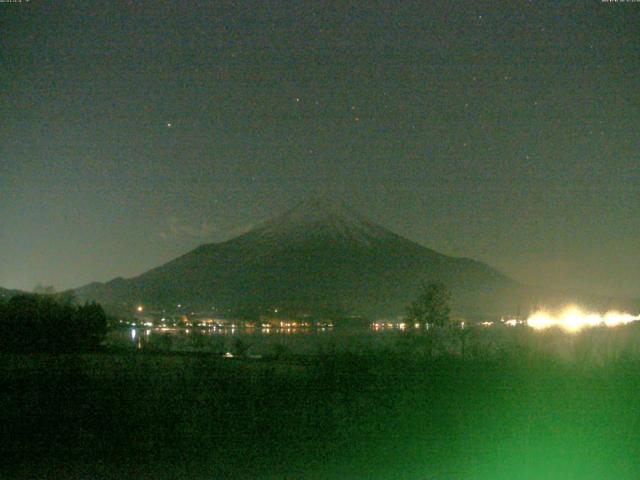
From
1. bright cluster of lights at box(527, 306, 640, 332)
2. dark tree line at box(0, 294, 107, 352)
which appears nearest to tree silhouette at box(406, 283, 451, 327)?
bright cluster of lights at box(527, 306, 640, 332)

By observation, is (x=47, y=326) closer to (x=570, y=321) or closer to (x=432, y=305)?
(x=432, y=305)

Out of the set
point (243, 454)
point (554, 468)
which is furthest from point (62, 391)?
point (554, 468)

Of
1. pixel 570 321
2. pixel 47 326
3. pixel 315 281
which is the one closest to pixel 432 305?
pixel 570 321

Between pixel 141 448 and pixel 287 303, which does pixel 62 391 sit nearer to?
pixel 141 448

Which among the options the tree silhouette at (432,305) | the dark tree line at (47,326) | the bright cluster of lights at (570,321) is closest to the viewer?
the bright cluster of lights at (570,321)

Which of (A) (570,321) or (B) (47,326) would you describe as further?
(B) (47,326)

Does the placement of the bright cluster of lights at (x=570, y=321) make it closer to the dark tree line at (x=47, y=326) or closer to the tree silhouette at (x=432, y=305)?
the tree silhouette at (x=432, y=305)

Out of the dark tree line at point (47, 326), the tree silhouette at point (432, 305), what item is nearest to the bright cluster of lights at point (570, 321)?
the tree silhouette at point (432, 305)

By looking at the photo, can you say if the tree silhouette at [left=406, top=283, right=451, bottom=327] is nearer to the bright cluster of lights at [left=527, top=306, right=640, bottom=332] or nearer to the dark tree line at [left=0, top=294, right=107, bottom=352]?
the bright cluster of lights at [left=527, top=306, right=640, bottom=332]
